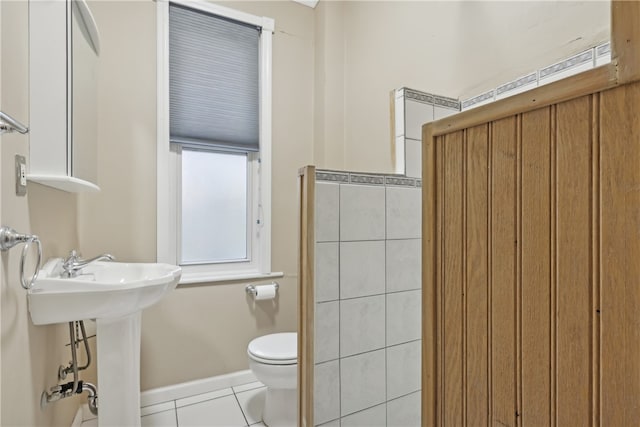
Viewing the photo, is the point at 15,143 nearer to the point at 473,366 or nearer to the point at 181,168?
the point at 181,168

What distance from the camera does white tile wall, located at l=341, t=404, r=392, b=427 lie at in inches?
48.0

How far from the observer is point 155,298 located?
133 cm

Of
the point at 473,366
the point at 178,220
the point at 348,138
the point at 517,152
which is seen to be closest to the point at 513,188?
the point at 517,152

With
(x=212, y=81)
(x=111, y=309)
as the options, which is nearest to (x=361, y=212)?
(x=111, y=309)

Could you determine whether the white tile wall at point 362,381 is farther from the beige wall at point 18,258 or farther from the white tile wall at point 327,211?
the beige wall at point 18,258

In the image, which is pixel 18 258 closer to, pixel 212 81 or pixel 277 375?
pixel 277 375

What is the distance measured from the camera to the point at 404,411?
135 centimetres

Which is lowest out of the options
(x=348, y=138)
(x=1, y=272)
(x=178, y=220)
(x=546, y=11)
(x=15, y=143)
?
(x=1, y=272)

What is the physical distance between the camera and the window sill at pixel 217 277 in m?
2.02

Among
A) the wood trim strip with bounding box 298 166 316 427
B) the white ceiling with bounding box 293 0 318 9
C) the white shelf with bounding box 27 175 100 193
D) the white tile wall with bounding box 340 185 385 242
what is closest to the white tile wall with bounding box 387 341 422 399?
the wood trim strip with bounding box 298 166 316 427

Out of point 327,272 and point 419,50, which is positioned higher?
point 419,50

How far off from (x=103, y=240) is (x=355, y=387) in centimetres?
149

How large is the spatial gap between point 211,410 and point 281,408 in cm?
45

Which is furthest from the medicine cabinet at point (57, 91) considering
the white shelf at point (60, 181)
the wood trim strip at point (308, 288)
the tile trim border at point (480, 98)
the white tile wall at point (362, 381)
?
the tile trim border at point (480, 98)
